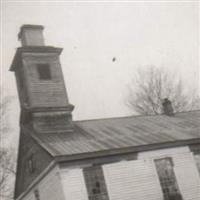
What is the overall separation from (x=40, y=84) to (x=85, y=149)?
650 cm

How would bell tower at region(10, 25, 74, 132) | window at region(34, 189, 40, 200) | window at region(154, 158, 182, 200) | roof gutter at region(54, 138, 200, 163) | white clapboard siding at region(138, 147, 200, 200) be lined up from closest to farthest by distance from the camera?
roof gutter at region(54, 138, 200, 163) → window at region(154, 158, 182, 200) → white clapboard siding at region(138, 147, 200, 200) → window at region(34, 189, 40, 200) → bell tower at region(10, 25, 74, 132)

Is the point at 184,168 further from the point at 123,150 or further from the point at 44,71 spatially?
the point at 44,71

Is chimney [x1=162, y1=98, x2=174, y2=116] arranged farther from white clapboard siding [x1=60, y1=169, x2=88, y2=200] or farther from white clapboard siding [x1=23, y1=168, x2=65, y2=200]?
white clapboard siding [x1=60, y1=169, x2=88, y2=200]

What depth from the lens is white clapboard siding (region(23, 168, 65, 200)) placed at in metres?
22.5

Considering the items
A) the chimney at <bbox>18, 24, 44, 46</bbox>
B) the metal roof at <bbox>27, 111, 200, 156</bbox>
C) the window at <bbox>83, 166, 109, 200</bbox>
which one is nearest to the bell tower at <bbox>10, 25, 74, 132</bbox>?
the chimney at <bbox>18, 24, 44, 46</bbox>

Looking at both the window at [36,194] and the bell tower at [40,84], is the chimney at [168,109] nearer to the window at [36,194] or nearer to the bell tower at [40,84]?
the bell tower at [40,84]

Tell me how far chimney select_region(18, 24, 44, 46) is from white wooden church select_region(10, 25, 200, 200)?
7cm

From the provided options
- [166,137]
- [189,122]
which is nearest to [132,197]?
[166,137]

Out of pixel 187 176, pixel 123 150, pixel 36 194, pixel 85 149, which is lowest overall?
pixel 187 176

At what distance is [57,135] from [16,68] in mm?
6375

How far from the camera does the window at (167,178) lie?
24656 mm

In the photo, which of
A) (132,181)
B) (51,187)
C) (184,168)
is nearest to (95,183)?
(132,181)

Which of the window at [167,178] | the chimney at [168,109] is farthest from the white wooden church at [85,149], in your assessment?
the chimney at [168,109]

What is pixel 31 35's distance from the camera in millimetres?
29656
